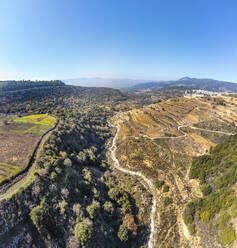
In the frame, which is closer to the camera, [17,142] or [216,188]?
[216,188]

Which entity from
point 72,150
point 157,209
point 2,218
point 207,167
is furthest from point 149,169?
point 2,218

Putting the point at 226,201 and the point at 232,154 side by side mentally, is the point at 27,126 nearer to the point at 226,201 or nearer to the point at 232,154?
the point at 226,201

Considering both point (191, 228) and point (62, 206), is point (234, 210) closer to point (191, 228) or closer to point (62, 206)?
point (191, 228)

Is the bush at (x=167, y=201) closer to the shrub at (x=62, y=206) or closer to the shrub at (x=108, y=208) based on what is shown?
the shrub at (x=108, y=208)

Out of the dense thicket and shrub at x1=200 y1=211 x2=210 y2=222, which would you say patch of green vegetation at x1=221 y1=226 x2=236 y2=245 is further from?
the dense thicket

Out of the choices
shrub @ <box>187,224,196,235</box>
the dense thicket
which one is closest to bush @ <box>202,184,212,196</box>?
shrub @ <box>187,224,196,235</box>

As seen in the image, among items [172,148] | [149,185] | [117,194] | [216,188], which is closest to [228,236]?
[216,188]

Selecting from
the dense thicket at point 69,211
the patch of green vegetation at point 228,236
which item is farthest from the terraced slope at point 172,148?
the dense thicket at point 69,211
